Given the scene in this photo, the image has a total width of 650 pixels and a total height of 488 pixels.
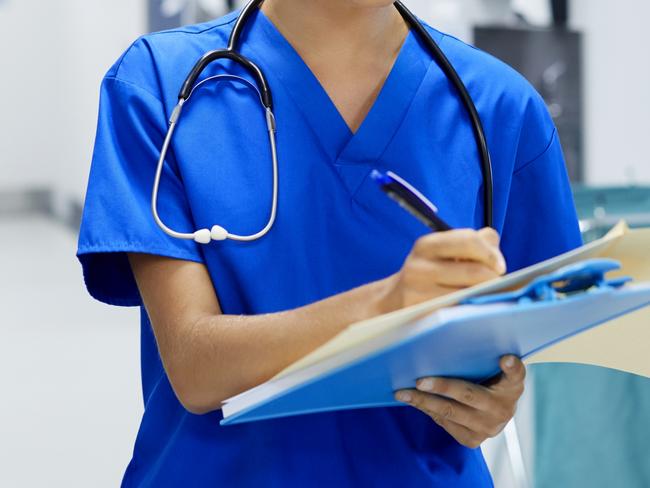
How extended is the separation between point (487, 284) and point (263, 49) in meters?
0.38

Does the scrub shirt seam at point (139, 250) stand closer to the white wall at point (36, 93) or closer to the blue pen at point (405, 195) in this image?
the blue pen at point (405, 195)

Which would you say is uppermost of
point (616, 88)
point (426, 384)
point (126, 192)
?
point (126, 192)

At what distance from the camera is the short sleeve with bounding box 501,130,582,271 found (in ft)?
2.96

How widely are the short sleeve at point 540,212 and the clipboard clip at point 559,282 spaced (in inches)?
11.6

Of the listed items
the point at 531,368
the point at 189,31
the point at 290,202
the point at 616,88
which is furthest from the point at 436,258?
the point at 616,88

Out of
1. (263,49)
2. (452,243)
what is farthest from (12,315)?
(452,243)

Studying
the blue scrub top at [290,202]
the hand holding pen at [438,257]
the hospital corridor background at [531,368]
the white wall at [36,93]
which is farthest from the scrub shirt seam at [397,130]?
the white wall at [36,93]

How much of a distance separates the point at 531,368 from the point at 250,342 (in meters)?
1.00

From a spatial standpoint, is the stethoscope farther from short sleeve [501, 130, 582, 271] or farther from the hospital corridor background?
the hospital corridor background

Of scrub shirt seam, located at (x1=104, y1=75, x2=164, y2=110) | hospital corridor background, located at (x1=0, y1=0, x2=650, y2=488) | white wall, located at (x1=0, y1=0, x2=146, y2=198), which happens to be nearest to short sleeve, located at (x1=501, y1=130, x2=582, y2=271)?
scrub shirt seam, located at (x1=104, y1=75, x2=164, y2=110)

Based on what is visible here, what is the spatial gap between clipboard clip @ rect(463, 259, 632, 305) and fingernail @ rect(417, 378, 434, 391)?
0.39 feet

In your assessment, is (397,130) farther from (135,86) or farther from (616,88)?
(616,88)

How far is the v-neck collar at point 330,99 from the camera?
86 cm

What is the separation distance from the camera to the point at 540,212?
906mm
